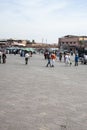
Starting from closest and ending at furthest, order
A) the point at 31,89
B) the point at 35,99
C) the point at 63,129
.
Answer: the point at 63,129, the point at 35,99, the point at 31,89

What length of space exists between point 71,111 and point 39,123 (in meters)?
1.69

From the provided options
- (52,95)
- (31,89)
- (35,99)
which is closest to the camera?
(35,99)

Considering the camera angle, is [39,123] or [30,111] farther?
[30,111]

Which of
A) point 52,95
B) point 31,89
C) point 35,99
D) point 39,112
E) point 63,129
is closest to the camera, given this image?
point 63,129

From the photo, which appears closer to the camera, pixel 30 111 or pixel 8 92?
pixel 30 111

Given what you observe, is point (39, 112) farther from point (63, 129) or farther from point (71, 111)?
point (63, 129)

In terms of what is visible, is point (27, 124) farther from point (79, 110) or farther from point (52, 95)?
point (52, 95)

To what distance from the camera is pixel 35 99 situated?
34.5 ft

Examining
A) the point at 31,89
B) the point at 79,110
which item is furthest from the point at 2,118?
the point at 31,89

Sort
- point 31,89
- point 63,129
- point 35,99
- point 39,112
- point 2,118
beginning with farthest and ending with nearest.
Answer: point 31,89
point 35,99
point 39,112
point 2,118
point 63,129

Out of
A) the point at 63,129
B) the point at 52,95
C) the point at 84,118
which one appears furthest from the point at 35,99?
the point at 63,129

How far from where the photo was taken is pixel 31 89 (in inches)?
509

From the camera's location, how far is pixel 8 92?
1191 cm

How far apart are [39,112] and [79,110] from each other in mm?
1269
